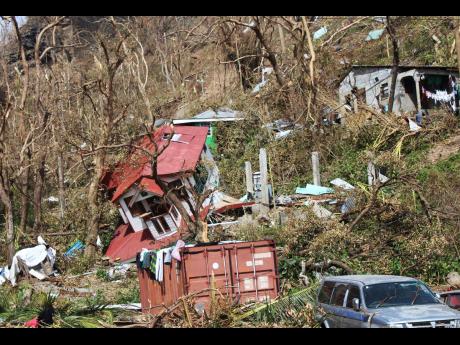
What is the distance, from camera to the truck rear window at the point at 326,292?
12414 mm

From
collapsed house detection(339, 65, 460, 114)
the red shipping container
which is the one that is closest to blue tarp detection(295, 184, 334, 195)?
collapsed house detection(339, 65, 460, 114)

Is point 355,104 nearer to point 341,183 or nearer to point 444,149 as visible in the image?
point 444,149

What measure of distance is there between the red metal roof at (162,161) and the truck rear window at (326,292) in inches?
595

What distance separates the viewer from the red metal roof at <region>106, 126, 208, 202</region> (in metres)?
28.0

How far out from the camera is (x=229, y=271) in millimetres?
16312

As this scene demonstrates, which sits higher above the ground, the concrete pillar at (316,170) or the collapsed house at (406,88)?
the collapsed house at (406,88)

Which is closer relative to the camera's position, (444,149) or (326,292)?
(326,292)

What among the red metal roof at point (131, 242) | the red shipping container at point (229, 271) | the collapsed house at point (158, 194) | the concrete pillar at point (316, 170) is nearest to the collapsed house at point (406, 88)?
the concrete pillar at point (316, 170)

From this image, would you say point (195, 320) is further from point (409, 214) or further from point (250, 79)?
point (250, 79)

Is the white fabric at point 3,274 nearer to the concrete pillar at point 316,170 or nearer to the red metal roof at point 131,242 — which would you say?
the red metal roof at point 131,242

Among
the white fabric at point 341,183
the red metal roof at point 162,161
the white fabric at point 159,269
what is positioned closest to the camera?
the white fabric at point 159,269

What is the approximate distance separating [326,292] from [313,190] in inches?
471

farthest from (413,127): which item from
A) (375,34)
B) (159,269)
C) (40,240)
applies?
(375,34)
